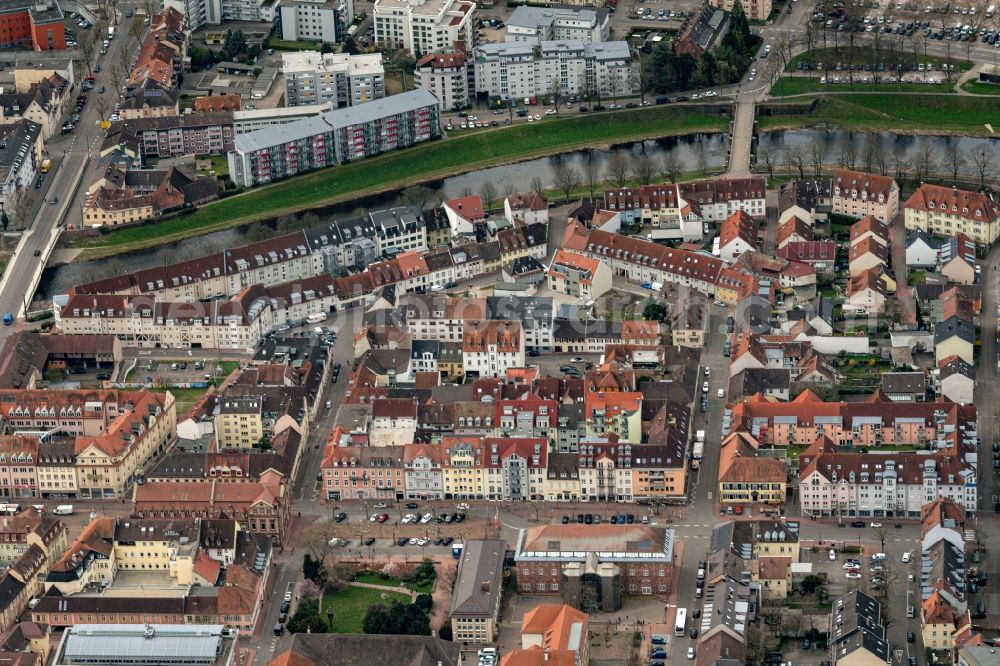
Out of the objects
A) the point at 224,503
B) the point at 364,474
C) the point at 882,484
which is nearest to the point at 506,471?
the point at 364,474

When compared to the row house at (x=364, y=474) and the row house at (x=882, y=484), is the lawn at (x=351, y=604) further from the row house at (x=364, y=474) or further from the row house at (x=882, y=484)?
the row house at (x=882, y=484)

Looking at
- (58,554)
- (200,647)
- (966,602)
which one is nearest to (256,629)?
(200,647)

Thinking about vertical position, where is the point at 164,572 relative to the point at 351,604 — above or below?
below

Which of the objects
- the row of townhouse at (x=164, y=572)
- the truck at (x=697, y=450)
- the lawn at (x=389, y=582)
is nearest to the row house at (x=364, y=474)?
the row of townhouse at (x=164, y=572)

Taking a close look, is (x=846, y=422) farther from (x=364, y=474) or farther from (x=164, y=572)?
(x=164, y=572)

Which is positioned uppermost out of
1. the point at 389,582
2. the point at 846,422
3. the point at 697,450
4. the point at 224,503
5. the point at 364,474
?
the point at 846,422

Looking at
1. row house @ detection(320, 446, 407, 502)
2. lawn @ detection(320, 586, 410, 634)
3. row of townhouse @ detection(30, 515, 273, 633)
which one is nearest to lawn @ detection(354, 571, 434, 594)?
lawn @ detection(320, 586, 410, 634)
